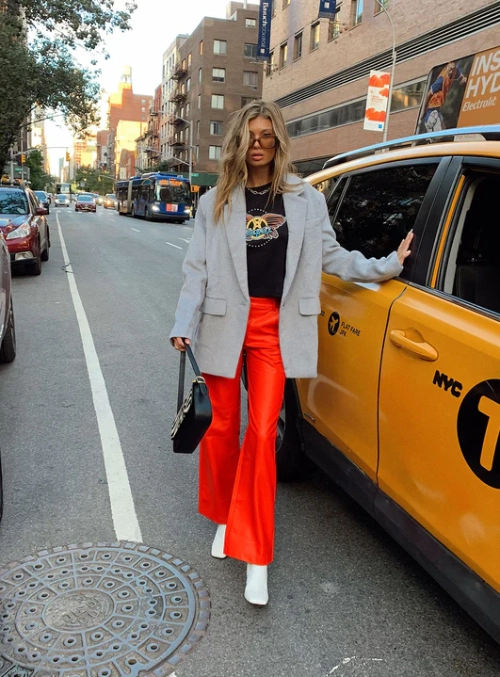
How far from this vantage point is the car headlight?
37.1 feet

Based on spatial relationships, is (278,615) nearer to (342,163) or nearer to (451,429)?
(451,429)

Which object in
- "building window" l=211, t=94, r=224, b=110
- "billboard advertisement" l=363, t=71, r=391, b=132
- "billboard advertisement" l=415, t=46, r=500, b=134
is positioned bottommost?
"billboard advertisement" l=415, t=46, r=500, b=134

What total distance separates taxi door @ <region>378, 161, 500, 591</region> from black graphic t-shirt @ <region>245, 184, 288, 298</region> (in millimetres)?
514

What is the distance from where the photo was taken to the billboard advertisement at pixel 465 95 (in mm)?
4250

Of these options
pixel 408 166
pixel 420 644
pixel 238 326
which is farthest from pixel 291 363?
pixel 420 644

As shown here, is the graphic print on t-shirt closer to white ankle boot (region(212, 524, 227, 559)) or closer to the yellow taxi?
the yellow taxi

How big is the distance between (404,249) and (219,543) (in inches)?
64.1

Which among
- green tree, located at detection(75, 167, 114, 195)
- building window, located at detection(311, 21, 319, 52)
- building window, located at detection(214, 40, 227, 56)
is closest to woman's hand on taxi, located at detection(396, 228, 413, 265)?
building window, located at detection(311, 21, 319, 52)

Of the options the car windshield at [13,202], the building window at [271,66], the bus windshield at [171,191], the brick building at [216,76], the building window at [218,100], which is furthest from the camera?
the building window at [218,100]

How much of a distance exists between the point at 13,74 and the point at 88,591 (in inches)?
839

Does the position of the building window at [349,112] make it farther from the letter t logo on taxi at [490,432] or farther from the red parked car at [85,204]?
the red parked car at [85,204]

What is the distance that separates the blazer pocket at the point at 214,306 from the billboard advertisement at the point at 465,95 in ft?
8.17

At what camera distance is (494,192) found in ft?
7.86

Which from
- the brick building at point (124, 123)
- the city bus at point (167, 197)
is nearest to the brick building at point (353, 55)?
the city bus at point (167, 197)
